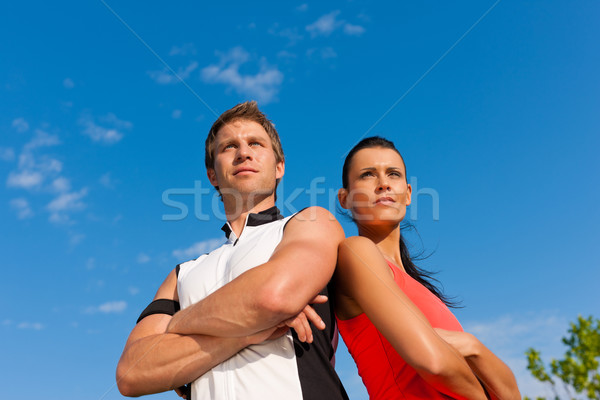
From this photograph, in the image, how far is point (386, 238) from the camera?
13.0ft

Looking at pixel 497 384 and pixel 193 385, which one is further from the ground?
pixel 193 385

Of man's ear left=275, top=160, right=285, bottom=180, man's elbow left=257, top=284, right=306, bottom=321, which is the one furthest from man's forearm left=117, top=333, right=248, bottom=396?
man's ear left=275, top=160, right=285, bottom=180

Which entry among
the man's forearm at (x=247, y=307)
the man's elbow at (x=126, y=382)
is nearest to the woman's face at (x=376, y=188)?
the man's forearm at (x=247, y=307)

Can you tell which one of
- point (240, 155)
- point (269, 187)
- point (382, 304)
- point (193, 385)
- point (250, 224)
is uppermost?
point (240, 155)

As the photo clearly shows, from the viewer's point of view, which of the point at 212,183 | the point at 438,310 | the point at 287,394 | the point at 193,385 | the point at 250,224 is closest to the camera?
the point at 287,394

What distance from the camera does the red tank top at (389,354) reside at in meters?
2.86

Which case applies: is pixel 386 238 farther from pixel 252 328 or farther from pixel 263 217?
pixel 252 328

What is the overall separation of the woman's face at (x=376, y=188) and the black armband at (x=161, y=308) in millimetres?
1628

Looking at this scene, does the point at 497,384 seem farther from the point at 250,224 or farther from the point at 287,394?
the point at 250,224

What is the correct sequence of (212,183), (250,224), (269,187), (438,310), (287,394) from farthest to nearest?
(212,183) < (269,187) < (250,224) < (438,310) < (287,394)

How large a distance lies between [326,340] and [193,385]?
2.80ft

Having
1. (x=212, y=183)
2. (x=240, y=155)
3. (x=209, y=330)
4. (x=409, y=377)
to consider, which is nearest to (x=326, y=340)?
(x=409, y=377)

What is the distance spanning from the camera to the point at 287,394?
256cm

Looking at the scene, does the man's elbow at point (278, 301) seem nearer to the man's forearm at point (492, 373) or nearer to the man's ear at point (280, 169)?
the man's forearm at point (492, 373)
